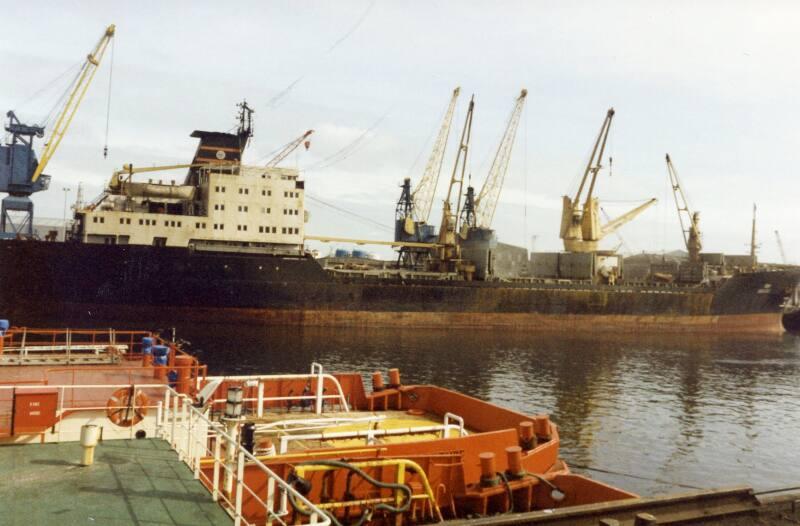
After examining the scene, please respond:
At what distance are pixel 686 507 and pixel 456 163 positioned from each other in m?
76.2

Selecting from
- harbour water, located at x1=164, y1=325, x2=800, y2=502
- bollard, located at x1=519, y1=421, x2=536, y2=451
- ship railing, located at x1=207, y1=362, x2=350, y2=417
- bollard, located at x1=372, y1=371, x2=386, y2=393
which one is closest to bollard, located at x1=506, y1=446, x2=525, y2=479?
bollard, located at x1=519, y1=421, x2=536, y2=451

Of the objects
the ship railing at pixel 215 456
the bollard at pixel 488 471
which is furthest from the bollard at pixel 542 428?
the ship railing at pixel 215 456

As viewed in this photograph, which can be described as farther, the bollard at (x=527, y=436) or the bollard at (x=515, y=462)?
the bollard at (x=527, y=436)

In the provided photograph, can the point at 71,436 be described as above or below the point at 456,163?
below

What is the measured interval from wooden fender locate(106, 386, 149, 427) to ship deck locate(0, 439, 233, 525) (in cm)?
74

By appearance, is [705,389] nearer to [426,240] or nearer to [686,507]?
[686,507]

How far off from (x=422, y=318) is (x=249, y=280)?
1734cm

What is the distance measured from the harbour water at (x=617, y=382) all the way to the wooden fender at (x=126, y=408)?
13695mm

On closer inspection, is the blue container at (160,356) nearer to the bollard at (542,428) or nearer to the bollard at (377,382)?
the bollard at (377,382)

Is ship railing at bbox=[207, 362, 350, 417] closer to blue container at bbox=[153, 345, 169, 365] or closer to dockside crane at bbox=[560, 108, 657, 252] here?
blue container at bbox=[153, 345, 169, 365]

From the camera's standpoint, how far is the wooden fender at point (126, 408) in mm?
11617

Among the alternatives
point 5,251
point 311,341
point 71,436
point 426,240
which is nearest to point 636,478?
point 71,436

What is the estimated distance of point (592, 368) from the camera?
39.7m

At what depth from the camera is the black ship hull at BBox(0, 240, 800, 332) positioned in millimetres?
49000
